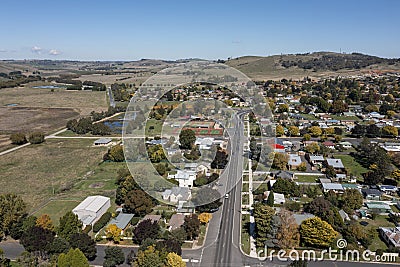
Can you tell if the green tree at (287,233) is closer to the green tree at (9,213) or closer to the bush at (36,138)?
the green tree at (9,213)

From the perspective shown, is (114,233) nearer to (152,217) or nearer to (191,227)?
(152,217)

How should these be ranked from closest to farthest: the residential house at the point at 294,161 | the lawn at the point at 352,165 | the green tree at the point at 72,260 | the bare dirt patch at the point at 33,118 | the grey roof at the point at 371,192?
1. the green tree at the point at 72,260
2. the grey roof at the point at 371,192
3. the lawn at the point at 352,165
4. the residential house at the point at 294,161
5. the bare dirt patch at the point at 33,118

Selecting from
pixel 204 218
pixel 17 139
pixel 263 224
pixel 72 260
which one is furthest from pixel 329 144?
pixel 17 139

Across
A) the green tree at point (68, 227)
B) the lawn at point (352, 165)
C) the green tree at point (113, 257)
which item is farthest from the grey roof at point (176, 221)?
the lawn at point (352, 165)

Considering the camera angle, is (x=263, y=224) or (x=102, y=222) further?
(x=102, y=222)

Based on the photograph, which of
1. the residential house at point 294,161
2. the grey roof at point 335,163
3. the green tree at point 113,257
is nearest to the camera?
the green tree at point 113,257

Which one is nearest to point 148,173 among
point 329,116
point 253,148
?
point 253,148
